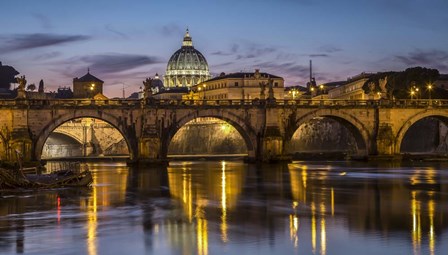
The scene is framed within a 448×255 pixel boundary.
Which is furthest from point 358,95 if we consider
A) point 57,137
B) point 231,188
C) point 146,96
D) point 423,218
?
point 423,218

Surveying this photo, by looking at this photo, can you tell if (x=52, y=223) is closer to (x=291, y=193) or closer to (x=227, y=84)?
(x=291, y=193)

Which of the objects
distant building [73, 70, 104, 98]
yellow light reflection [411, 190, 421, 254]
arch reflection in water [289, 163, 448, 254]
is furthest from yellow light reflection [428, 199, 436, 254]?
distant building [73, 70, 104, 98]

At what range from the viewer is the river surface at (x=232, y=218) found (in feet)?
86.6

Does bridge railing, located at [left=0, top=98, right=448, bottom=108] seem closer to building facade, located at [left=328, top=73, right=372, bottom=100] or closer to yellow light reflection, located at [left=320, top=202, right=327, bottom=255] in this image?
yellow light reflection, located at [left=320, top=202, right=327, bottom=255]

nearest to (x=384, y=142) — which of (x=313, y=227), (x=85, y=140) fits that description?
(x=313, y=227)

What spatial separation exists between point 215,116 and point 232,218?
167 feet

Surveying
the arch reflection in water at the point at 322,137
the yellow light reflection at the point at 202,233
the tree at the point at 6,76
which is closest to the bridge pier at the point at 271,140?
the yellow light reflection at the point at 202,233

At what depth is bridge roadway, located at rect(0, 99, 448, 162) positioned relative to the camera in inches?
3041

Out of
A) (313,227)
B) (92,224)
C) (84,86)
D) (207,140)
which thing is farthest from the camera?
(84,86)

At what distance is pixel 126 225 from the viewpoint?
31.8 m

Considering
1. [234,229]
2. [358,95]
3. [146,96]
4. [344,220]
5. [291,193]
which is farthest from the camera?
[358,95]

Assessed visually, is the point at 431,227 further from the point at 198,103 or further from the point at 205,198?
the point at 198,103

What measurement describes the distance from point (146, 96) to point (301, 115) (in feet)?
59.9

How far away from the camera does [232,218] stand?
33469 millimetres
